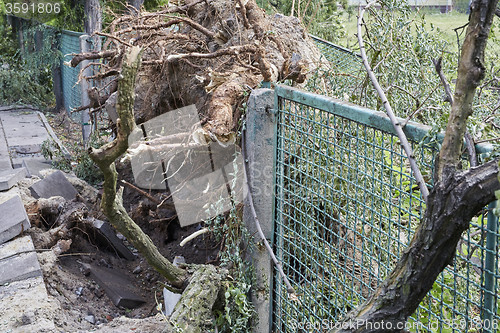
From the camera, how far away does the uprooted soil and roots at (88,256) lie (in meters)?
3.71

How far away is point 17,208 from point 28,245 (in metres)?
0.41

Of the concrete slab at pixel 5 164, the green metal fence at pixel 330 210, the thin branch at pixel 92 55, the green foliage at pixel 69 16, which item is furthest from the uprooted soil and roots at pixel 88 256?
the green foliage at pixel 69 16

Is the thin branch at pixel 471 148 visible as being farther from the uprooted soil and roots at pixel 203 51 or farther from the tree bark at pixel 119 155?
the uprooted soil and roots at pixel 203 51

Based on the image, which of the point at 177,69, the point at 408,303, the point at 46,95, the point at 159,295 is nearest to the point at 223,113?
the point at 177,69

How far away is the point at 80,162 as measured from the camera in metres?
6.59

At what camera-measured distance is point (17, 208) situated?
434 cm

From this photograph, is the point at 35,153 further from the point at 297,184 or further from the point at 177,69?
the point at 297,184

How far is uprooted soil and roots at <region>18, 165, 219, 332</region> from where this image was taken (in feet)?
12.2

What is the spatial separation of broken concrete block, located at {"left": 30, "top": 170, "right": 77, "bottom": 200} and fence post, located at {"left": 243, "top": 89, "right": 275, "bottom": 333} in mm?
2980

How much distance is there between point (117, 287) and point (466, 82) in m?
3.43

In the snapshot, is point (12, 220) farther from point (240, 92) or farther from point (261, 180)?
point (261, 180)

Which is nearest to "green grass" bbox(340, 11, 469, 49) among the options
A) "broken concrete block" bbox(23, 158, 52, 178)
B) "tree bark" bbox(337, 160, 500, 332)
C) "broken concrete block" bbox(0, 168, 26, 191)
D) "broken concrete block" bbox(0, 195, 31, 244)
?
"tree bark" bbox(337, 160, 500, 332)

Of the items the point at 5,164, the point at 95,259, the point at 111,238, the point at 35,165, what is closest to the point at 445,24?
the point at 111,238

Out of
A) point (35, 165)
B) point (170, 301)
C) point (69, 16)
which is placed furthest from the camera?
point (69, 16)
